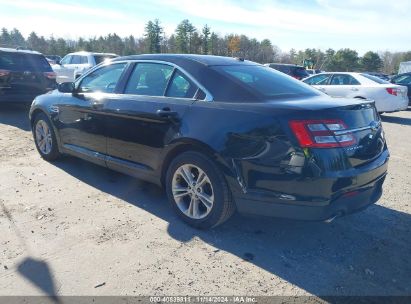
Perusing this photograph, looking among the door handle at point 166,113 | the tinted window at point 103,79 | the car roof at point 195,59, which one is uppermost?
the car roof at point 195,59

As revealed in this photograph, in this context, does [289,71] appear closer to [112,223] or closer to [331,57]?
[112,223]

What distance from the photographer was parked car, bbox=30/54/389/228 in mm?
2904

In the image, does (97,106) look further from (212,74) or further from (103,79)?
(212,74)

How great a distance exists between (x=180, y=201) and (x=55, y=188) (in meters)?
1.86

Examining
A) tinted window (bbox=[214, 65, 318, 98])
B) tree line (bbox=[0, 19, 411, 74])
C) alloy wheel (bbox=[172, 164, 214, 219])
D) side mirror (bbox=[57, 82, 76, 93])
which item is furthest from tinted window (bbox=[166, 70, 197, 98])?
tree line (bbox=[0, 19, 411, 74])

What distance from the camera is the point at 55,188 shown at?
4.66m

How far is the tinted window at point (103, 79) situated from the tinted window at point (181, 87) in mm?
946

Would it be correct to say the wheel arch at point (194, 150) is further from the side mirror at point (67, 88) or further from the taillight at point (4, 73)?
the taillight at point (4, 73)

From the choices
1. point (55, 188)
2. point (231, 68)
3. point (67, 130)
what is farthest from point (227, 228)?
point (67, 130)

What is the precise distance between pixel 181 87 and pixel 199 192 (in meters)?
1.07

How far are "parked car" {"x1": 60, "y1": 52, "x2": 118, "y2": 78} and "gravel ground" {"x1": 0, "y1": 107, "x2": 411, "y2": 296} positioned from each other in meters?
11.0

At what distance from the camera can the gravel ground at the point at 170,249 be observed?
9.07 ft

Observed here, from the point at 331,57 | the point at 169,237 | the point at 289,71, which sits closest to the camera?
the point at 169,237

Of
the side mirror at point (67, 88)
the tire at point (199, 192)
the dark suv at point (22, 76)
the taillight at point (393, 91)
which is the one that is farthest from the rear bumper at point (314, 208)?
the taillight at point (393, 91)
